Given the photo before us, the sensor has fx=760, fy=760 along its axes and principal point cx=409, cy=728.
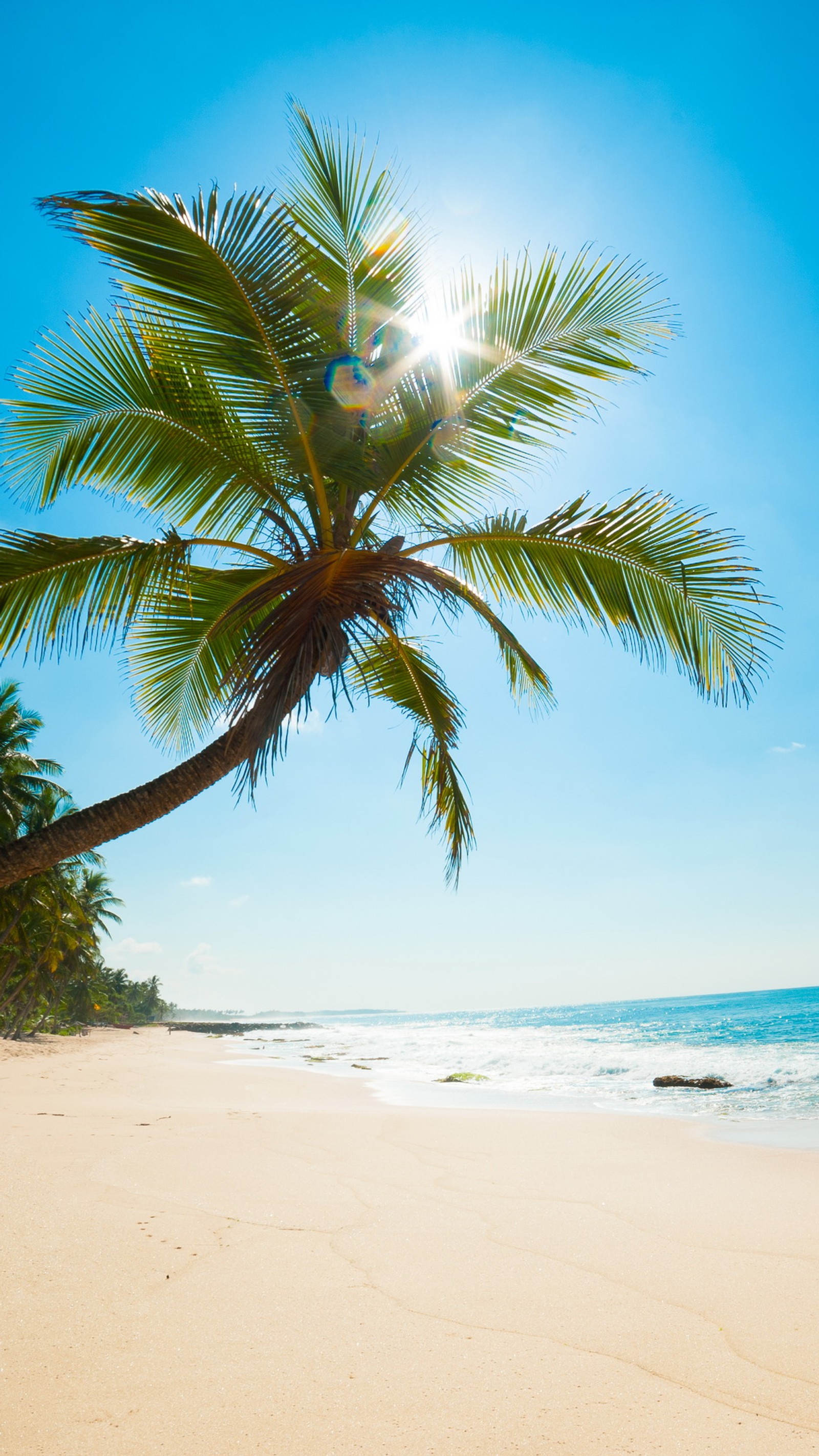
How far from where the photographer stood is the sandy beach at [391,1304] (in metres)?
1.97

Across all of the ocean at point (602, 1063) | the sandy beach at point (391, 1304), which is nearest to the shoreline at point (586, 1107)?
the ocean at point (602, 1063)

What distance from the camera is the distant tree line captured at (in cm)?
2162

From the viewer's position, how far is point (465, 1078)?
16.0 metres

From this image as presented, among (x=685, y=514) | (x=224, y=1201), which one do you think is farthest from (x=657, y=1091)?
(x=685, y=514)

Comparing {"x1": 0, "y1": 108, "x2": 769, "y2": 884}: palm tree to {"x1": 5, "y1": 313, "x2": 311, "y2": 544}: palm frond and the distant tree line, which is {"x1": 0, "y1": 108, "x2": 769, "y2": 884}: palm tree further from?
the distant tree line

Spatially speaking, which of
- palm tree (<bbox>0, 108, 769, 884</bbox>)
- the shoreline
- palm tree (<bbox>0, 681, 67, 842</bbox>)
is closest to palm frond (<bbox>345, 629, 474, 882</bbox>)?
palm tree (<bbox>0, 108, 769, 884</bbox>)

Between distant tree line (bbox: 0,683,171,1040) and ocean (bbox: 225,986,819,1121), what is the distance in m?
8.54

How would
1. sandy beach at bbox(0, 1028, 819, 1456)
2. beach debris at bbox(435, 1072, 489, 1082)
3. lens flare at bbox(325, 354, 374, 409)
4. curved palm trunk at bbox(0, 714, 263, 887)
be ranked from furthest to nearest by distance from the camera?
beach debris at bbox(435, 1072, 489, 1082) < lens flare at bbox(325, 354, 374, 409) < curved palm trunk at bbox(0, 714, 263, 887) < sandy beach at bbox(0, 1028, 819, 1456)

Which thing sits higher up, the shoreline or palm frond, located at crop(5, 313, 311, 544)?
palm frond, located at crop(5, 313, 311, 544)

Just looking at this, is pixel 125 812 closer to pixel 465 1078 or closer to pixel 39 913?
pixel 465 1078

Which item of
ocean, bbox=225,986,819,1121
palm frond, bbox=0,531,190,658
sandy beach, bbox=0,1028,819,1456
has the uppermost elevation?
palm frond, bbox=0,531,190,658

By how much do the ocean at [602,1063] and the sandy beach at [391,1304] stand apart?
6929 mm

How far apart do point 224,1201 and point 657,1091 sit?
12088 mm

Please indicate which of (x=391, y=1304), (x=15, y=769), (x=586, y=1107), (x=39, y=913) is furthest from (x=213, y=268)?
(x=39, y=913)
